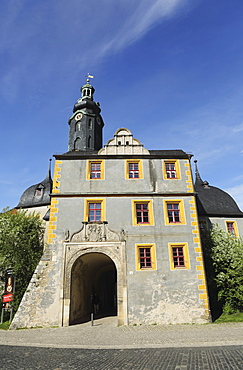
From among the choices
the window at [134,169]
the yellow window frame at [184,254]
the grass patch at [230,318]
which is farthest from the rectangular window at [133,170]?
the grass patch at [230,318]

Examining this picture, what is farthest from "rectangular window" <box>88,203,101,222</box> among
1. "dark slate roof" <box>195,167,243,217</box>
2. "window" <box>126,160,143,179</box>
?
"dark slate roof" <box>195,167,243,217</box>

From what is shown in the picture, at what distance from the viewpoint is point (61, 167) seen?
1841 centimetres

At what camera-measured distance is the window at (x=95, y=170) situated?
18297 millimetres

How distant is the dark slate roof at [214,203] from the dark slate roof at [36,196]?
1449 centimetres

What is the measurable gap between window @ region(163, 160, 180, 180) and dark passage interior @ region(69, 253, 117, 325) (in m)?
6.93

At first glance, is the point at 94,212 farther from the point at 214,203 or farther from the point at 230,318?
the point at 214,203

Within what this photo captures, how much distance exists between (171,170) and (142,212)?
3832mm

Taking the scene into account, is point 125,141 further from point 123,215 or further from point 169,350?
point 169,350

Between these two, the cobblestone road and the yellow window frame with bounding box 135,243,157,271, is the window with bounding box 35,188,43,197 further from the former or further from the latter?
the cobblestone road

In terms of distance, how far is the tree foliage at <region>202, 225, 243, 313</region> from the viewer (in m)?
17.0

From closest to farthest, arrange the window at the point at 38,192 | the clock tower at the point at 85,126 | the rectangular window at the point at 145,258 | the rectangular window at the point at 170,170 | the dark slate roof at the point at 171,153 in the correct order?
the rectangular window at the point at 145,258 < the rectangular window at the point at 170,170 < the dark slate roof at the point at 171,153 < the window at the point at 38,192 < the clock tower at the point at 85,126

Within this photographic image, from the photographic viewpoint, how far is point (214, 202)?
23.9 metres

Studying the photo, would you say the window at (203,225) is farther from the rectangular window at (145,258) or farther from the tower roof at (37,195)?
the tower roof at (37,195)

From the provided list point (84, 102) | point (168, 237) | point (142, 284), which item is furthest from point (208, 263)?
point (84, 102)
